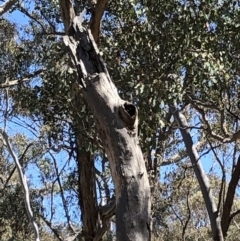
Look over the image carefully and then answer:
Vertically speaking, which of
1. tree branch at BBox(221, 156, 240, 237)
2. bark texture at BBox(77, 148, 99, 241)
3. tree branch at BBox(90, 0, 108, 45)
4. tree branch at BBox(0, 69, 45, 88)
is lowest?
tree branch at BBox(221, 156, 240, 237)

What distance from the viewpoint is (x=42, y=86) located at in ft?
23.5

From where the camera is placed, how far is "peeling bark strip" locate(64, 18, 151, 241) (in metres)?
3.03

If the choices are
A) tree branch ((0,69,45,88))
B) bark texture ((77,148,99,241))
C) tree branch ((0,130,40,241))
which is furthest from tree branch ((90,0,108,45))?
tree branch ((0,130,40,241))

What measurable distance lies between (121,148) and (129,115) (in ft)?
0.70

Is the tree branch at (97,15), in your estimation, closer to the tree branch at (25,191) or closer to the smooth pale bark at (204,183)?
the smooth pale bark at (204,183)

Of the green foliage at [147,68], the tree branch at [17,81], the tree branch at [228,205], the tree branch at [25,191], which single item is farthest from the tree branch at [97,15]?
the tree branch at [25,191]

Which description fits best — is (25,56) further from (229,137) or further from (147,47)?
(229,137)

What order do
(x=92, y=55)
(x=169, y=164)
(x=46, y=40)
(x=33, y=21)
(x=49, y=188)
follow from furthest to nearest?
(x=49, y=188) < (x=169, y=164) < (x=33, y=21) < (x=46, y=40) < (x=92, y=55)

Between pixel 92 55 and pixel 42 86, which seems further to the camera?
pixel 42 86

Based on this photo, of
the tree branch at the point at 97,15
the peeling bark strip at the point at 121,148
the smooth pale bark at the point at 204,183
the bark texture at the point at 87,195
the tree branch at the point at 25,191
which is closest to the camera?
the peeling bark strip at the point at 121,148

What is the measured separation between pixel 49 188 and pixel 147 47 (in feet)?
18.2

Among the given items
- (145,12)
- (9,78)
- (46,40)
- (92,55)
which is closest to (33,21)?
(46,40)

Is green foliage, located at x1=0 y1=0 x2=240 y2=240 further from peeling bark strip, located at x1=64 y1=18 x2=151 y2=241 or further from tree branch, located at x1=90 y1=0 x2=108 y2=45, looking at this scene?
peeling bark strip, located at x1=64 y1=18 x2=151 y2=241

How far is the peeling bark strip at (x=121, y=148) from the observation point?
303 centimetres
